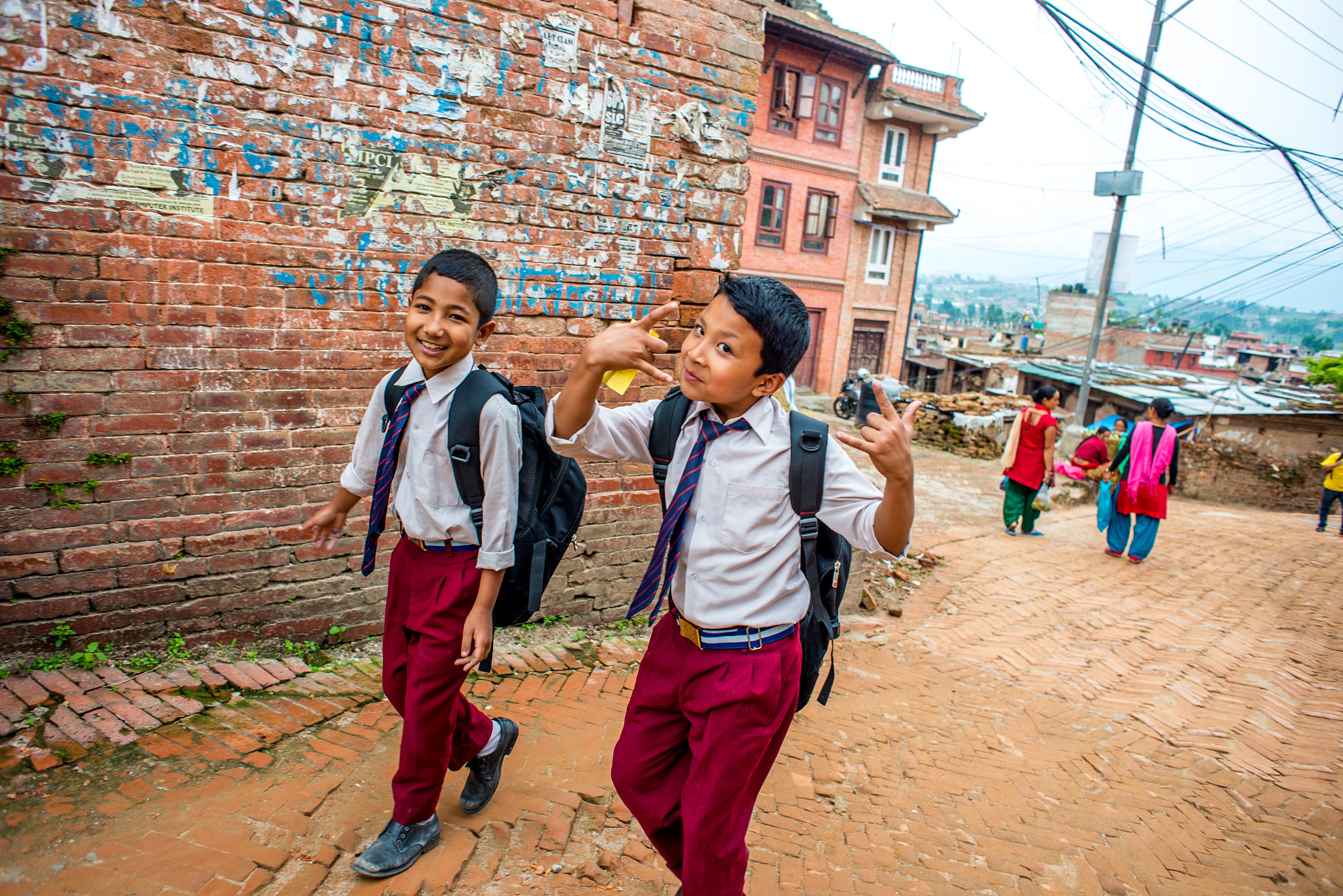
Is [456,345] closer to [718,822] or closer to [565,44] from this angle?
[718,822]

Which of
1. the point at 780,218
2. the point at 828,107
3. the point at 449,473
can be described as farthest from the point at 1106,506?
the point at 828,107

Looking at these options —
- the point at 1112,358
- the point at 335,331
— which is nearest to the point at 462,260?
the point at 335,331

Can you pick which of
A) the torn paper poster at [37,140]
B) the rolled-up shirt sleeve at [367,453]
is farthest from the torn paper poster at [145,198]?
the rolled-up shirt sleeve at [367,453]

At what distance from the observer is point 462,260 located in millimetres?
2258

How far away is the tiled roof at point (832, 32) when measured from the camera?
1888 centimetres

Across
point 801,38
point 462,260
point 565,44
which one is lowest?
point 462,260

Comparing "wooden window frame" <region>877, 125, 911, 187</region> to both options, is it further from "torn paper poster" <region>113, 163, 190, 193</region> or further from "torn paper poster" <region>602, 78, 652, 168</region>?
"torn paper poster" <region>113, 163, 190, 193</region>

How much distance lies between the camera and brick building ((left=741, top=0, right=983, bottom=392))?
2042cm

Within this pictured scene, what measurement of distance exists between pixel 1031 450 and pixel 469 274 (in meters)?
7.83

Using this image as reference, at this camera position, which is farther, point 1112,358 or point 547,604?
point 1112,358

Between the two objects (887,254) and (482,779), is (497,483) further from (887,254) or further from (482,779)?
(887,254)

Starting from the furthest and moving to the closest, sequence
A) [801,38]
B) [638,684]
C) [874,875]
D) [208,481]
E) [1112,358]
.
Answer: [1112,358]
[801,38]
[208,481]
[874,875]
[638,684]

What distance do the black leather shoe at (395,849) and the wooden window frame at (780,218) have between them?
20.4m

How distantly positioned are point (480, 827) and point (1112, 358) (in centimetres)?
5105
